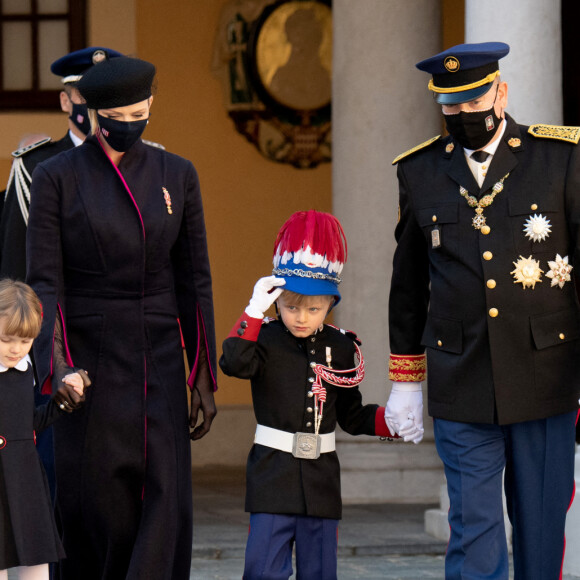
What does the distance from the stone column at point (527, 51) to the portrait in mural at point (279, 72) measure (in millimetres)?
3248

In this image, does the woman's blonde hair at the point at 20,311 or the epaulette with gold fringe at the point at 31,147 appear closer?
the woman's blonde hair at the point at 20,311

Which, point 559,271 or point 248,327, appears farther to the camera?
point 248,327

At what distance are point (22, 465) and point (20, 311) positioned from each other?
0.51 meters

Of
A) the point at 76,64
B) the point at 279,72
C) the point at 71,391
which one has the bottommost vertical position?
the point at 71,391

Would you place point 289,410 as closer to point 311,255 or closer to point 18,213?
point 311,255

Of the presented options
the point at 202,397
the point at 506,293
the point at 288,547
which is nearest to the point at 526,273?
the point at 506,293

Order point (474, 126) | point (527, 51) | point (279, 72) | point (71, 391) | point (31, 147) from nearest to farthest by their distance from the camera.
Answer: point (71, 391)
point (474, 126)
point (31, 147)
point (527, 51)
point (279, 72)

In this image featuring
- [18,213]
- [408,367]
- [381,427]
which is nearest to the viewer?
[408,367]

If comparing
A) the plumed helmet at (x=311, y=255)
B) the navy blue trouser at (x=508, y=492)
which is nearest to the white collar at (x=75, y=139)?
the plumed helmet at (x=311, y=255)

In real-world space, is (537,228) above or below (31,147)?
below

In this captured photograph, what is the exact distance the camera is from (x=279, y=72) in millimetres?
9953

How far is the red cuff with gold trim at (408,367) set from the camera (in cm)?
498

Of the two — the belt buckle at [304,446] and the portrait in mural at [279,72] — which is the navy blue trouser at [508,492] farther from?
the portrait in mural at [279,72]

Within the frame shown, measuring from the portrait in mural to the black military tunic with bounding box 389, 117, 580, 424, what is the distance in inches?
206
